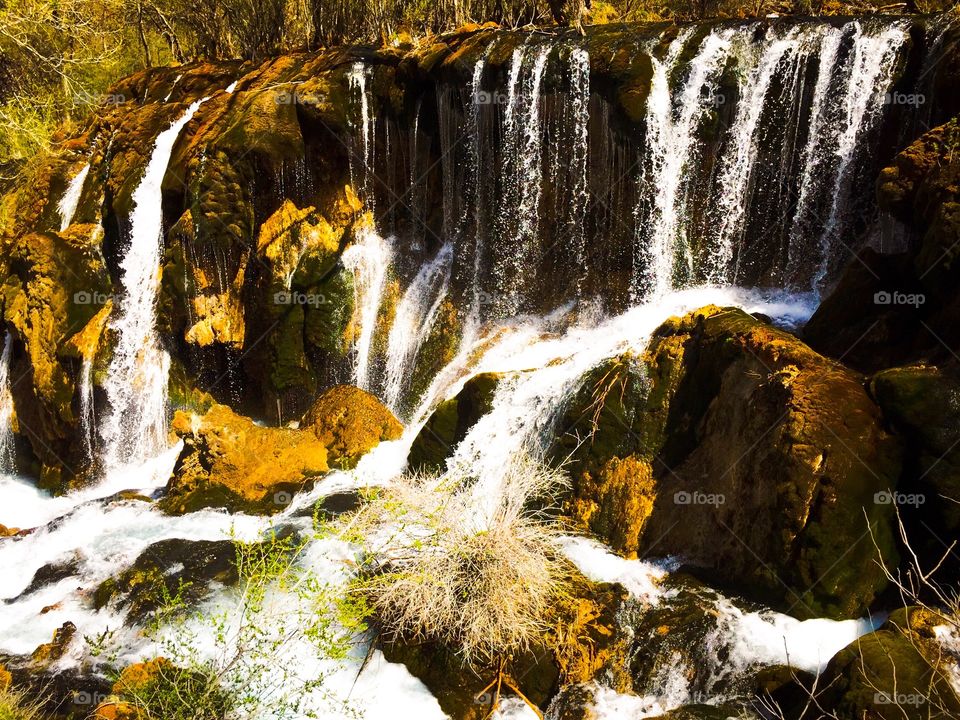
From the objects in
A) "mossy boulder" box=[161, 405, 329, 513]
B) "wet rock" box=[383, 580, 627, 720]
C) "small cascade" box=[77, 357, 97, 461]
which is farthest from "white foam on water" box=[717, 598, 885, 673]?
"small cascade" box=[77, 357, 97, 461]

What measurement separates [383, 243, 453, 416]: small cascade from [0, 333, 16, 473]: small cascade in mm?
6441

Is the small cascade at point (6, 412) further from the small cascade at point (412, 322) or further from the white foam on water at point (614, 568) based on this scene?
the white foam on water at point (614, 568)

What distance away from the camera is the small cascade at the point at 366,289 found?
11.3 meters

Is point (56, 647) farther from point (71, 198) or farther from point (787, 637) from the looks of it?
point (71, 198)

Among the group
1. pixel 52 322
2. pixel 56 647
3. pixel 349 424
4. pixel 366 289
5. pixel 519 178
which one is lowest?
pixel 56 647

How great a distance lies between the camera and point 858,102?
873 cm

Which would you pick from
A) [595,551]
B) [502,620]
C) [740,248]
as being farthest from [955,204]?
[502,620]

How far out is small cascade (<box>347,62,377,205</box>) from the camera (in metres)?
11.6

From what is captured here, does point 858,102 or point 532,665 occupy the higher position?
point 858,102

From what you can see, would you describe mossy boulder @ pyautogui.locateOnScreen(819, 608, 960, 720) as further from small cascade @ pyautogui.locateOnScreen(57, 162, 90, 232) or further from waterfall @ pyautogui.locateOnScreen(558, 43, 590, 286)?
small cascade @ pyautogui.locateOnScreen(57, 162, 90, 232)

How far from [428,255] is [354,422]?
345 centimetres

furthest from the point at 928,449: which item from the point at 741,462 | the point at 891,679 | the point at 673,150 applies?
the point at 673,150

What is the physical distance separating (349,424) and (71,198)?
7350 mm

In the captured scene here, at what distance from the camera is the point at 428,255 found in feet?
39.0
